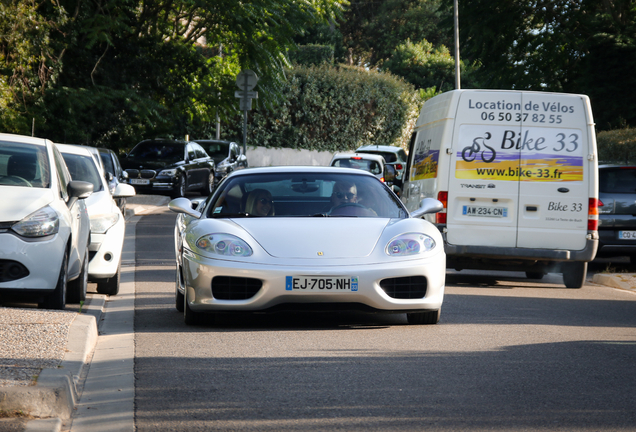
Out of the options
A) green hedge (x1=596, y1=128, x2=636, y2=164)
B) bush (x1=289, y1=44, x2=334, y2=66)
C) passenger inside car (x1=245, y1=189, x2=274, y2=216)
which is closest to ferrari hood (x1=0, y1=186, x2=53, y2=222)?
passenger inside car (x1=245, y1=189, x2=274, y2=216)

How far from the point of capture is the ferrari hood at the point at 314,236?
7258mm

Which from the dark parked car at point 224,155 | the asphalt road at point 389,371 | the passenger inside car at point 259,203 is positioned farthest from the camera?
the dark parked car at point 224,155

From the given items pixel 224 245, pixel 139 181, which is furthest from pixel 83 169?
pixel 139 181

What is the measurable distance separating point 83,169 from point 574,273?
648 cm

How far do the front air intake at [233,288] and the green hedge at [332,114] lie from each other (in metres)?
34.5

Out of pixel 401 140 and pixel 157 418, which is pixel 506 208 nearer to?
pixel 157 418

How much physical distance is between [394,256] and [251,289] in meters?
1.17

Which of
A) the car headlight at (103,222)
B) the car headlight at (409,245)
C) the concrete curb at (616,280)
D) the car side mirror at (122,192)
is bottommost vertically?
the concrete curb at (616,280)

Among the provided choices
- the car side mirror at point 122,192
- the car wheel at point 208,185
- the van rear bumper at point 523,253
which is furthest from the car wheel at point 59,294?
the car wheel at point 208,185

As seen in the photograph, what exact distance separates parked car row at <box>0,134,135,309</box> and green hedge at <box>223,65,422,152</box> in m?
31.9

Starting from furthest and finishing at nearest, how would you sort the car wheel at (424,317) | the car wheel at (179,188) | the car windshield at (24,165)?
the car wheel at (179,188) < the car windshield at (24,165) < the car wheel at (424,317)

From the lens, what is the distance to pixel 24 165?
876 centimetres

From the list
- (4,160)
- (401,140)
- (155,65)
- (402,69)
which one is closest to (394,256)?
(4,160)

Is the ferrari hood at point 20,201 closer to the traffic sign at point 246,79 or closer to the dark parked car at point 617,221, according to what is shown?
the dark parked car at point 617,221
